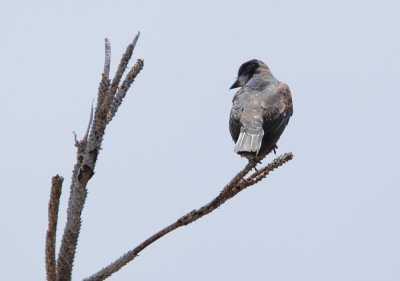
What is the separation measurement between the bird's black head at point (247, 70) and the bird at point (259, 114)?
0.38m

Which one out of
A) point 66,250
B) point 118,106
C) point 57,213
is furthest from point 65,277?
point 118,106

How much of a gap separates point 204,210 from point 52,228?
22.9 inches

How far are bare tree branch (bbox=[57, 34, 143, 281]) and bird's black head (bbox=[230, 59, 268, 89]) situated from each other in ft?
18.2

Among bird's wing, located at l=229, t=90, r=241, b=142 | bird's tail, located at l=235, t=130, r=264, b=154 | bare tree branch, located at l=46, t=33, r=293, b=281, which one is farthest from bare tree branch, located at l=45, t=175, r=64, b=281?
bird's wing, located at l=229, t=90, r=241, b=142

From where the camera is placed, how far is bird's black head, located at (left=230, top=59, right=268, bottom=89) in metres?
8.01

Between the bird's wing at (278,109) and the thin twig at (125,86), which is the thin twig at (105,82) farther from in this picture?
the bird's wing at (278,109)

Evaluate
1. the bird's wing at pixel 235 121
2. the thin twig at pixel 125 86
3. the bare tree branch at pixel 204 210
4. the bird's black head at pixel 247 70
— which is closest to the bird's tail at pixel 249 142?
the bird's wing at pixel 235 121

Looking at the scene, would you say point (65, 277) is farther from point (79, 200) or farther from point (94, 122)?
point (94, 122)

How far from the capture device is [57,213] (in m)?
2.12

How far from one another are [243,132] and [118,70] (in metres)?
3.23

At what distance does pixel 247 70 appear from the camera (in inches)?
324

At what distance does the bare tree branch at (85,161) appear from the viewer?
2.18 metres

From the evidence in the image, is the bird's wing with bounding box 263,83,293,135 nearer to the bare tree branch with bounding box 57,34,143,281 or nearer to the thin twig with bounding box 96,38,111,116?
the thin twig with bounding box 96,38,111,116

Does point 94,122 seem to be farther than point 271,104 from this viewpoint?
No
